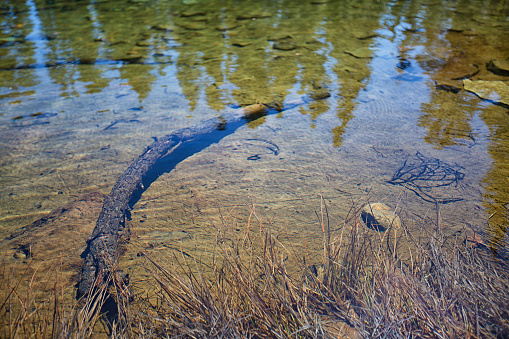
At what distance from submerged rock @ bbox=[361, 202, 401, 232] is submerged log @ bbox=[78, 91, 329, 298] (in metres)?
1.75

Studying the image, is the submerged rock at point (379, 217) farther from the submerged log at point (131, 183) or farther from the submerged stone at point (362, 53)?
the submerged stone at point (362, 53)

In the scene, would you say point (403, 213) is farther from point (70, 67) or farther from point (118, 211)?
point (70, 67)

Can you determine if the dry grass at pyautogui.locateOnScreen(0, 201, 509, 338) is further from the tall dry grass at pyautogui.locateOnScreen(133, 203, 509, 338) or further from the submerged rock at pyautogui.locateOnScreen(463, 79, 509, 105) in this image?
the submerged rock at pyautogui.locateOnScreen(463, 79, 509, 105)

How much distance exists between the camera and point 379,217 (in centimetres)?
233

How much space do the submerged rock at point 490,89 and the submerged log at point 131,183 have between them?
1.97m

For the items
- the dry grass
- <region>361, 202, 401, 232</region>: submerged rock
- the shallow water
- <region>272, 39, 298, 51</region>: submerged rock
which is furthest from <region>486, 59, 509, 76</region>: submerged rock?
the dry grass

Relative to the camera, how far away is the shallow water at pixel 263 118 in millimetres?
2576

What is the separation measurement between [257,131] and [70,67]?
410 cm

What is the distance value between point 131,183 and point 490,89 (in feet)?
15.2

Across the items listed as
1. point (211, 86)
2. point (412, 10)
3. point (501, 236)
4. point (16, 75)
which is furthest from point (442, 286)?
point (412, 10)

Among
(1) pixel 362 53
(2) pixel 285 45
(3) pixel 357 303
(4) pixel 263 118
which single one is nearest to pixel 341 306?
(3) pixel 357 303

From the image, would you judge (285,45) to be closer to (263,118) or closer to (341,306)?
(263,118)

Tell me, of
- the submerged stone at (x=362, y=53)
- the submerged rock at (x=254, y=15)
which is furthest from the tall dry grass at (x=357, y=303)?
the submerged rock at (x=254, y=15)

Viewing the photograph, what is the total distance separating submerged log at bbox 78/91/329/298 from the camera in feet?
6.40
